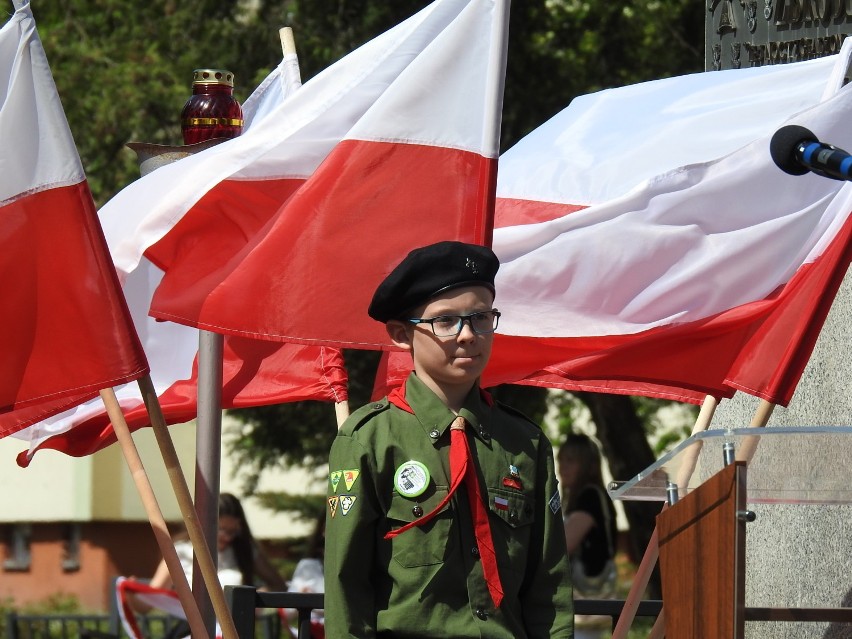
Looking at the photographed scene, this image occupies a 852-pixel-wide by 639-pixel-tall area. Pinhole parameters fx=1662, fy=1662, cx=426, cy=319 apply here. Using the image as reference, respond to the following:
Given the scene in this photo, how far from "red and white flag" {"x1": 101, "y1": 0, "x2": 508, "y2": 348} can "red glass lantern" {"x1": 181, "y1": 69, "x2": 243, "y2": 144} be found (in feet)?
1.29

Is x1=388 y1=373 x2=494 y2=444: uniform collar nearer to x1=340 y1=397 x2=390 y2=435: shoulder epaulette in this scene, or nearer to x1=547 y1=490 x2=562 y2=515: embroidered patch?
x1=340 y1=397 x2=390 y2=435: shoulder epaulette

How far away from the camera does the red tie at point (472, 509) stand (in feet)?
12.1

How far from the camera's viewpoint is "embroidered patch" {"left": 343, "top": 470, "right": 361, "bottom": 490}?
Answer: 3.67 meters

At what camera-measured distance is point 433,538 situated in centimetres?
368

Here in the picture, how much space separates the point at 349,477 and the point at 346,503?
0.19 ft

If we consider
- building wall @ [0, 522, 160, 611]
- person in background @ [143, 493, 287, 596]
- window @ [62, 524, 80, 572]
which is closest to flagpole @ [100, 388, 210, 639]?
person in background @ [143, 493, 287, 596]

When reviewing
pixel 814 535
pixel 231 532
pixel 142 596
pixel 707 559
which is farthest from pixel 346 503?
pixel 231 532

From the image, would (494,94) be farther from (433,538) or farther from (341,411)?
(433,538)

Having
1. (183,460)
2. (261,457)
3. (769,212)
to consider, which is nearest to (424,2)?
(261,457)

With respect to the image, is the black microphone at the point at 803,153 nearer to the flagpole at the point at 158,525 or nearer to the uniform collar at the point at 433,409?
the uniform collar at the point at 433,409

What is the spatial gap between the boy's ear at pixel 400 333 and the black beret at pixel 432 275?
0.02 meters

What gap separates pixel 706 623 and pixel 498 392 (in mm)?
8997

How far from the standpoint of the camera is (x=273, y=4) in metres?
13.3

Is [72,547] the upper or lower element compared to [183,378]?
lower
